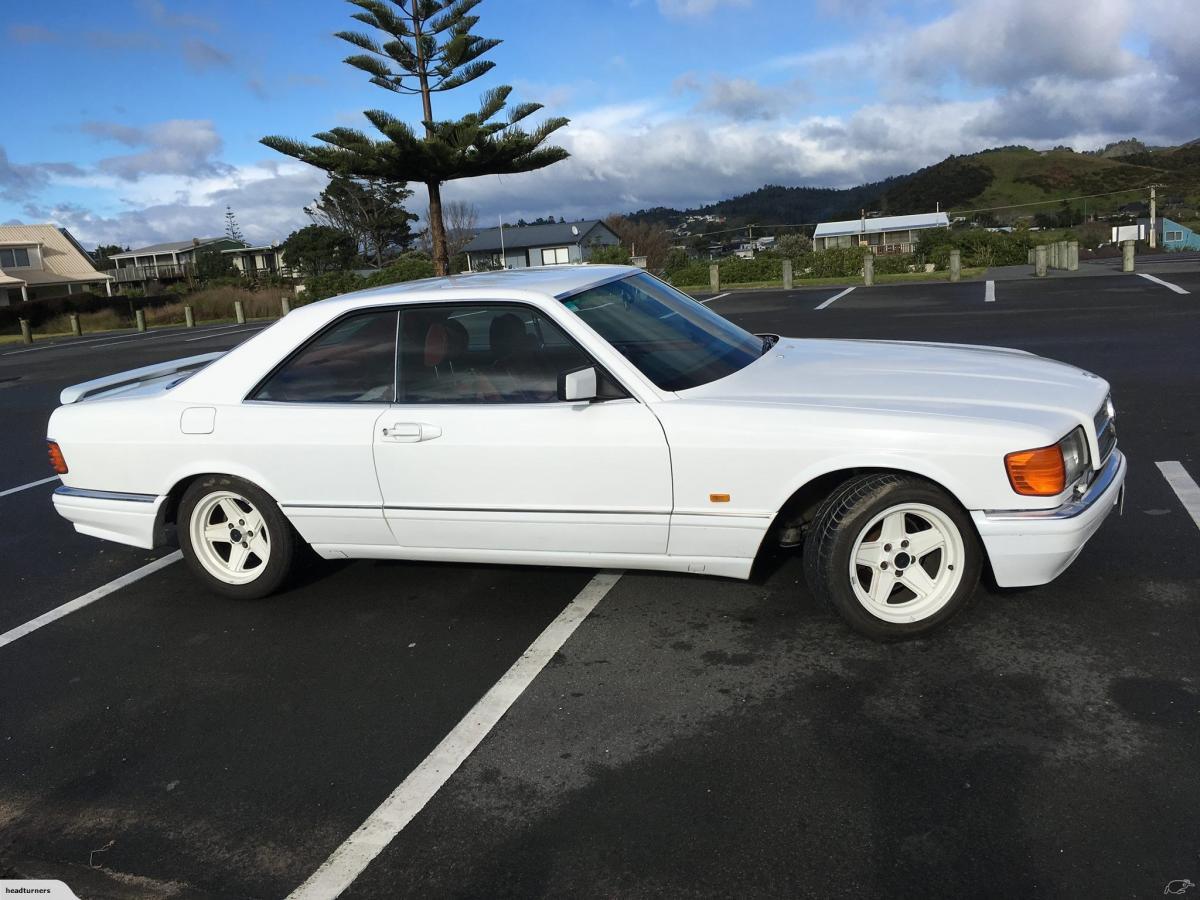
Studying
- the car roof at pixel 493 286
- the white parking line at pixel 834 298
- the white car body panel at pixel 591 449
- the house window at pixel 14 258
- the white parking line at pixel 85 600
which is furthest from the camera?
the house window at pixel 14 258

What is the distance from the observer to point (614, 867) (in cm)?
274

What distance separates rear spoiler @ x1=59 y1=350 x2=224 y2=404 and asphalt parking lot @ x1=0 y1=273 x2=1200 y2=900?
1059 mm

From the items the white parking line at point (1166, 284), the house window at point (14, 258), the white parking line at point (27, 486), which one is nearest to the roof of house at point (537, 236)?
the house window at point (14, 258)

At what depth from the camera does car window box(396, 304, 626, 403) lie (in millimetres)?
4312

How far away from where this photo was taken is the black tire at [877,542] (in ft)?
12.5

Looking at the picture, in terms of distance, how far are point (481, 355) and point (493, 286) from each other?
0.34 m

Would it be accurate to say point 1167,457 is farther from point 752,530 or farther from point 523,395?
point 523,395

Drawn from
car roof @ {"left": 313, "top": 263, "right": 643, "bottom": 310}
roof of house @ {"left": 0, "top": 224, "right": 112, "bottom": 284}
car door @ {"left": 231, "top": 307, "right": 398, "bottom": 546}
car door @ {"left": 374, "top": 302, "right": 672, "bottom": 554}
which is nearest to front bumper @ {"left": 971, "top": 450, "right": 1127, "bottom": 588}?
car door @ {"left": 374, "top": 302, "right": 672, "bottom": 554}

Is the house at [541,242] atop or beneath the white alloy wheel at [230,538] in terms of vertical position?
atop

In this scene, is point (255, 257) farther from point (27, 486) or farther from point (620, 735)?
point (620, 735)

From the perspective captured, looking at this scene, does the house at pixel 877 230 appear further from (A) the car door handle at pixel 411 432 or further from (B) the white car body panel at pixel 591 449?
(A) the car door handle at pixel 411 432

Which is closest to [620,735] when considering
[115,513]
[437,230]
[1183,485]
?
[115,513]

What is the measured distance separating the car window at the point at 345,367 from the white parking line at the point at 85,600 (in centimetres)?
156

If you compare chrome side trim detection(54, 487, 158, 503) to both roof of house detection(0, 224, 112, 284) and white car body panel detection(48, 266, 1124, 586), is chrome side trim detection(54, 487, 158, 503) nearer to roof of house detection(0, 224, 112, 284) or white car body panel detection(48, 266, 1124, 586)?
white car body panel detection(48, 266, 1124, 586)
